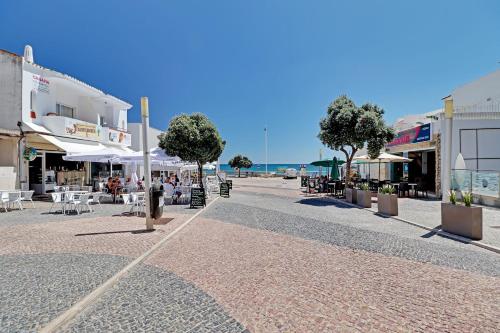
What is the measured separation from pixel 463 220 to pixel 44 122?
20.6 metres

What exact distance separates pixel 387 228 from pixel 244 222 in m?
4.55

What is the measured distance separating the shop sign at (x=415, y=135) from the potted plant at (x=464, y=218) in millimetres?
11297

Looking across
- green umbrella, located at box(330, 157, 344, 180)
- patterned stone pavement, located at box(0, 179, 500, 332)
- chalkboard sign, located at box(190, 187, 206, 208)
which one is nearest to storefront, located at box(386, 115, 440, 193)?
green umbrella, located at box(330, 157, 344, 180)

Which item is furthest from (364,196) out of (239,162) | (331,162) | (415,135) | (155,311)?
(239,162)

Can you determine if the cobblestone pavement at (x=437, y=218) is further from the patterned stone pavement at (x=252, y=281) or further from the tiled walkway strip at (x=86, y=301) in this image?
the tiled walkway strip at (x=86, y=301)

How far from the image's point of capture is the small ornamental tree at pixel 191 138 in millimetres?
16016

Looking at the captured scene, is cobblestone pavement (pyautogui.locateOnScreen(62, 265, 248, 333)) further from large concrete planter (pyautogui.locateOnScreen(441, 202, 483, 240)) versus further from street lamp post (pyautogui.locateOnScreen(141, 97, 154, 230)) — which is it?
large concrete planter (pyautogui.locateOnScreen(441, 202, 483, 240))

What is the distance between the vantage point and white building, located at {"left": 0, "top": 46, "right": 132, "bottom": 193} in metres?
15.8

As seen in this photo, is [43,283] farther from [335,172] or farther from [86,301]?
[335,172]

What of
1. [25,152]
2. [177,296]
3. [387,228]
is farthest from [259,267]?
[25,152]

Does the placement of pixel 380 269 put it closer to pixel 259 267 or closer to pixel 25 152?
pixel 259 267

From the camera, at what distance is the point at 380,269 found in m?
5.47

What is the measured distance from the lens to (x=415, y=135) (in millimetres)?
21844

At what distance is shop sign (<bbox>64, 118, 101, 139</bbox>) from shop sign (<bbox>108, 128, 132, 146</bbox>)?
1.67 meters
